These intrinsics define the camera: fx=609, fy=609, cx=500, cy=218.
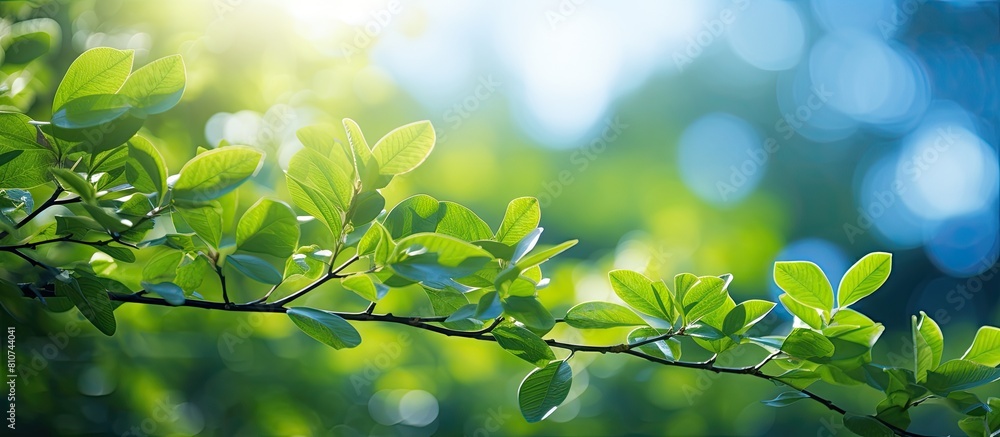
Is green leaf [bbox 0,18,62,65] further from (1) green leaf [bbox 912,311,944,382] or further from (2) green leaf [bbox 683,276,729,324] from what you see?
(1) green leaf [bbox 912,311,944,382]

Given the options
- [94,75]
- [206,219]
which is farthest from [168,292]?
[94,75]

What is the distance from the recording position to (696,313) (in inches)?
17.6

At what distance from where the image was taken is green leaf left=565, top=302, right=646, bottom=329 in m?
0.45

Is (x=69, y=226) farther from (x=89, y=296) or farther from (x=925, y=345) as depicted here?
(x=925, y=345)

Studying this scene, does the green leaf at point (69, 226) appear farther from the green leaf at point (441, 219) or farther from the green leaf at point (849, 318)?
the green leaf at point (849, 318)

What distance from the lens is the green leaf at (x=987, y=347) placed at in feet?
1.58

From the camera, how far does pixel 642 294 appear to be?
455 millimetres

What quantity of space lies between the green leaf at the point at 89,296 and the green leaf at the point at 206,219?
87 millimetres

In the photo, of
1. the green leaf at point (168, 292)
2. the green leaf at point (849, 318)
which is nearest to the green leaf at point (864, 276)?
the green leaf at point (849, 318)

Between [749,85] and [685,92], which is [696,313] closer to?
[685,92]

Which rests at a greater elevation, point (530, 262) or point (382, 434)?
point (530, 262)

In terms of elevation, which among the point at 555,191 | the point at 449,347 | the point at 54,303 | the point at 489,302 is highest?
the point at 489,302

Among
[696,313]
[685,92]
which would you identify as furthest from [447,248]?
[685,92]

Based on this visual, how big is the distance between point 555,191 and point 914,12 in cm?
591
